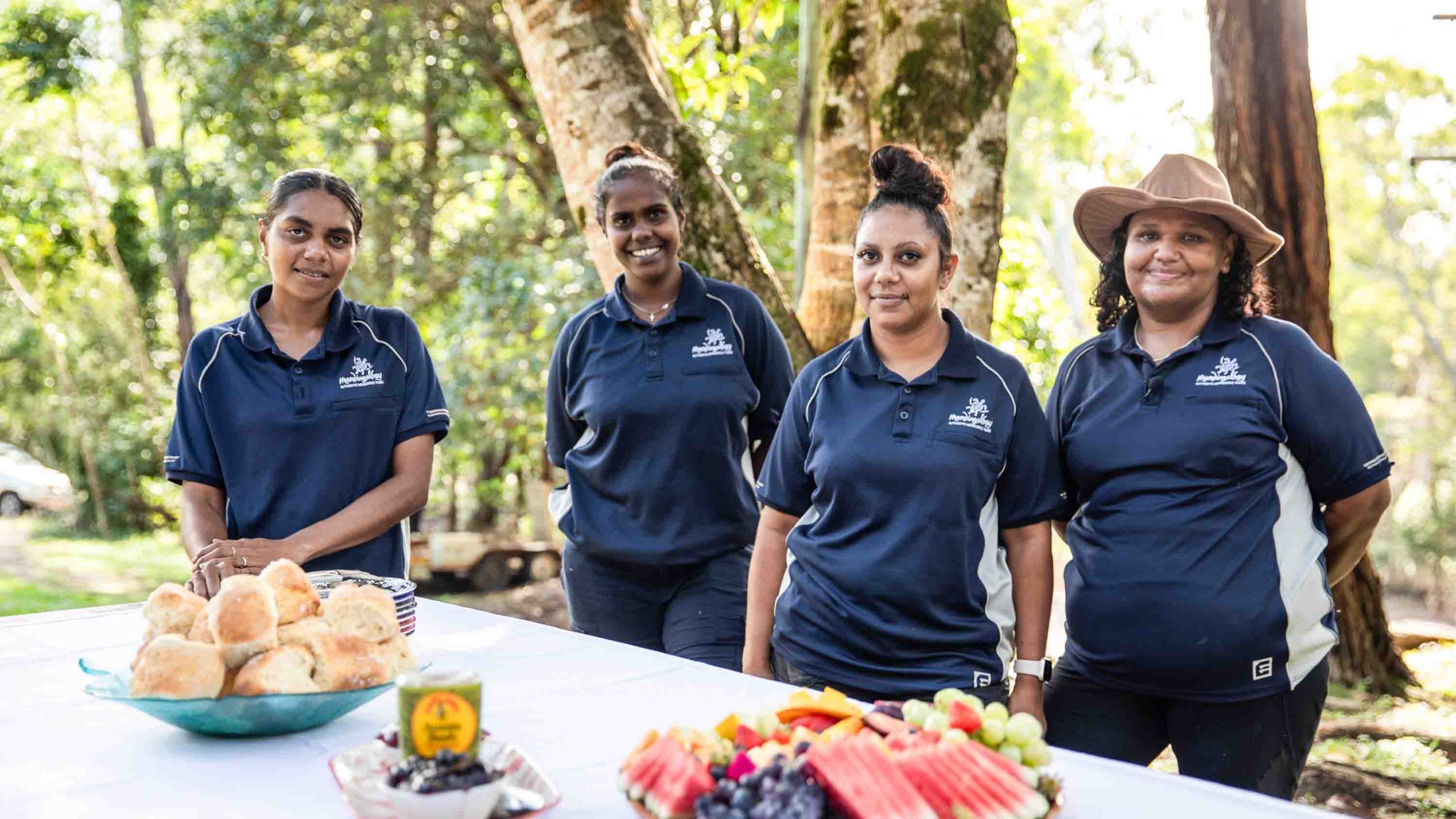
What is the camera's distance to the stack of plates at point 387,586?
2.70 meters

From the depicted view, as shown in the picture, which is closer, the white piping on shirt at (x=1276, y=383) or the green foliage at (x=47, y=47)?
the white piping on shirt at (x=1276, y=383)

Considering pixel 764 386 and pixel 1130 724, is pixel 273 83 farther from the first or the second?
pixel 1130 724

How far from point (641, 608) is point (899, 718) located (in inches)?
70.1

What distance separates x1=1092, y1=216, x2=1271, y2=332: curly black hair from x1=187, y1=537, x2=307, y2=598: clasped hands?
6.73 feet

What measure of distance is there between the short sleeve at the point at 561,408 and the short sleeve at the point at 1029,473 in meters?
1.40

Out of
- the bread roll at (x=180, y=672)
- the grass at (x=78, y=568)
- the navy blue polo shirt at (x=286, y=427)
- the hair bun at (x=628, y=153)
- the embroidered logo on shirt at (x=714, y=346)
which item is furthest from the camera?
the grass at (x=78, y=568)

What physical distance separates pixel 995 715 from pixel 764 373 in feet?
6.60

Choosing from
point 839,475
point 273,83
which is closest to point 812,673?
point 839,475

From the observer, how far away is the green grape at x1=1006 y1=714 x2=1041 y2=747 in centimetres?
176

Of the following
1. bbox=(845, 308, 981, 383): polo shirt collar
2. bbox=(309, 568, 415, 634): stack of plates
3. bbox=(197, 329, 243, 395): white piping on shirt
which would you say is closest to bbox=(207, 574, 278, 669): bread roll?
bbox=(309, 568, 415, 634): stack of plates

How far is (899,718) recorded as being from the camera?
6.23ft

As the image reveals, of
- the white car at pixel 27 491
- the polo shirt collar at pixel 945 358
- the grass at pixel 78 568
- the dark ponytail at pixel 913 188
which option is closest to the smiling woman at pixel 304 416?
the polo shirt collar at pixel 945 358

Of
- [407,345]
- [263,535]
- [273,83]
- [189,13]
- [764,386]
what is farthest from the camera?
[189,13]

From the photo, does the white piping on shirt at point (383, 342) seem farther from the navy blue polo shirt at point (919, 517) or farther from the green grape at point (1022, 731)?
the green grape at point (1022, 731)
